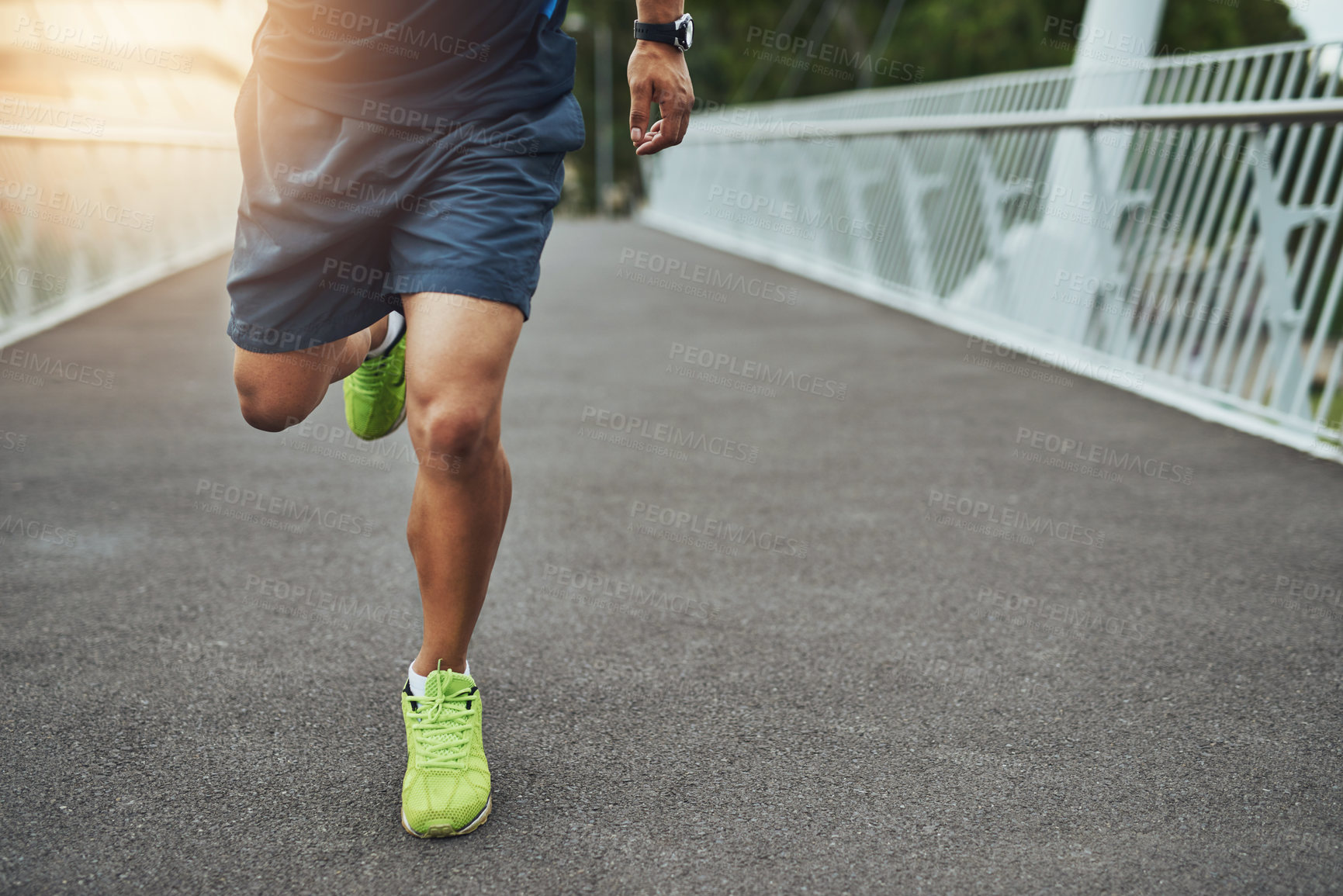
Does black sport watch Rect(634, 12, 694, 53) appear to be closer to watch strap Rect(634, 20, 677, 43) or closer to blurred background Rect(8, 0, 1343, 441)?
watch strap Rect(634, 20, 677, 43)

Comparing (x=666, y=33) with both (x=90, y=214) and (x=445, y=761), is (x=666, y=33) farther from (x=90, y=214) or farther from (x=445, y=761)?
(x=90, y=214)

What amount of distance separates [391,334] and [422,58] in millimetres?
942

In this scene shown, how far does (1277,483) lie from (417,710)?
3910mm

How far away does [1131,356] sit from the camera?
7.10 metres

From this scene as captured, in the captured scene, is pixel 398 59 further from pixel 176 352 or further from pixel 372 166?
pixel 176 352

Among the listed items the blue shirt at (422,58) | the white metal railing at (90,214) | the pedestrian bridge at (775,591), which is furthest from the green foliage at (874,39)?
the blue shirt at (422,58)

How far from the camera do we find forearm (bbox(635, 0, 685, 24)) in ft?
7.75

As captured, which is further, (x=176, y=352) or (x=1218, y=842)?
(x=176, y=352)

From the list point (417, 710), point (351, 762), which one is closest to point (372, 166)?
point (417, 710)

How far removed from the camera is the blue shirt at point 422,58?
2189 millimetres

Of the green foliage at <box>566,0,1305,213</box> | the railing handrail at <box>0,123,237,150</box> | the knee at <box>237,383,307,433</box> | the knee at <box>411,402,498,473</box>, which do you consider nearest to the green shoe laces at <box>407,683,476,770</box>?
the knee at <box>411,402,498,473</box>

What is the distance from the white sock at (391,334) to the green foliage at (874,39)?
1161 cm

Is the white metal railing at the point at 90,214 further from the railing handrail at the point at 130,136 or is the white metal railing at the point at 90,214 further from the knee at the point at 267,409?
Result: the knee at the point at 267,409

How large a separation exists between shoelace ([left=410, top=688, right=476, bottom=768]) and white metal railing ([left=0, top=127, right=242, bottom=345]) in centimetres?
599
